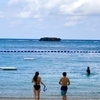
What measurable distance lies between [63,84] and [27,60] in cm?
5604

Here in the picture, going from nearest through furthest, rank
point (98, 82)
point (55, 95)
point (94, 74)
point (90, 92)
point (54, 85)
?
point (55, 95) < point (90, 92) < point (54, 85) < point (98, 82) < point (94, 74)

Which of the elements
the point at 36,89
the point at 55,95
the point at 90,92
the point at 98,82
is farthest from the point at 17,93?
the point at 98,82

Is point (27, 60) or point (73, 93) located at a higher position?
point (27, 60)

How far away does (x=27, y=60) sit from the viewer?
249 feet

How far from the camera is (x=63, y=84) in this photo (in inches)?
790

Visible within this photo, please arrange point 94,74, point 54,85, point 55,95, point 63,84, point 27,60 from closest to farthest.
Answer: point 63,84 < point 55,95 < point 54,85 < point 94,74 < point 27,60

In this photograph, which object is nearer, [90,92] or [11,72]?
[90,92]

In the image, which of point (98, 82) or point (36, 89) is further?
point (98, 82)

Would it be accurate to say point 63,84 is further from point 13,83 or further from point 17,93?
point 13,83

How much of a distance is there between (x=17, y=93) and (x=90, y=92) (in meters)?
6.58

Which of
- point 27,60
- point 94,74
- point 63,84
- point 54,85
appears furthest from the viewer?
point 27,60

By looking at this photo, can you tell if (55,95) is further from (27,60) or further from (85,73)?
(27,60)

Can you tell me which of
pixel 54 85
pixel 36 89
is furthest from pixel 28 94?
pixel 36 89

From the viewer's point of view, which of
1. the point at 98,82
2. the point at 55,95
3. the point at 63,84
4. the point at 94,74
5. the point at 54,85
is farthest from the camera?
the point at 94,74
